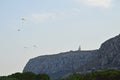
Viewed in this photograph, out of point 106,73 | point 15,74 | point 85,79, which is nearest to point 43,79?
point 15,74

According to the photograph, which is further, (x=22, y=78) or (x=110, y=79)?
(x=22, y=78)

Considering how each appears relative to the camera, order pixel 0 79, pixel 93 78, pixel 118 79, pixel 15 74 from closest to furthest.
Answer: pixel 118 79, pixel 93 78, pixel 0 79, pixel 15 74

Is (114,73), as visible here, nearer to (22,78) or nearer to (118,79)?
(118,79)

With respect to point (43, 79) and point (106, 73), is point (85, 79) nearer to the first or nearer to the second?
point (106, 73)

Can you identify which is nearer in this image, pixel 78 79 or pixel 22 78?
pixel 78 79

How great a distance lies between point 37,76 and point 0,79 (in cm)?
1324

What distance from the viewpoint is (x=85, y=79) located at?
11850 centimetres

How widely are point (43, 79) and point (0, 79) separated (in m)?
15.0

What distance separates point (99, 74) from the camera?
115375 mm

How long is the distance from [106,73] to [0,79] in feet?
133

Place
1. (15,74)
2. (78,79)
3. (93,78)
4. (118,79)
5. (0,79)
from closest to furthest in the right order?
(118,79) < (93,78) < (78,79) < (0,79) < (15,74)

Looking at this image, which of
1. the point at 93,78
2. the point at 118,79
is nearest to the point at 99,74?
the point at 93,78

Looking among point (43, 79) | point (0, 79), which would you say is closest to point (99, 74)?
point (43, 79)

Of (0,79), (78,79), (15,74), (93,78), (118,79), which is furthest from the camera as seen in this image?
(15,74)
